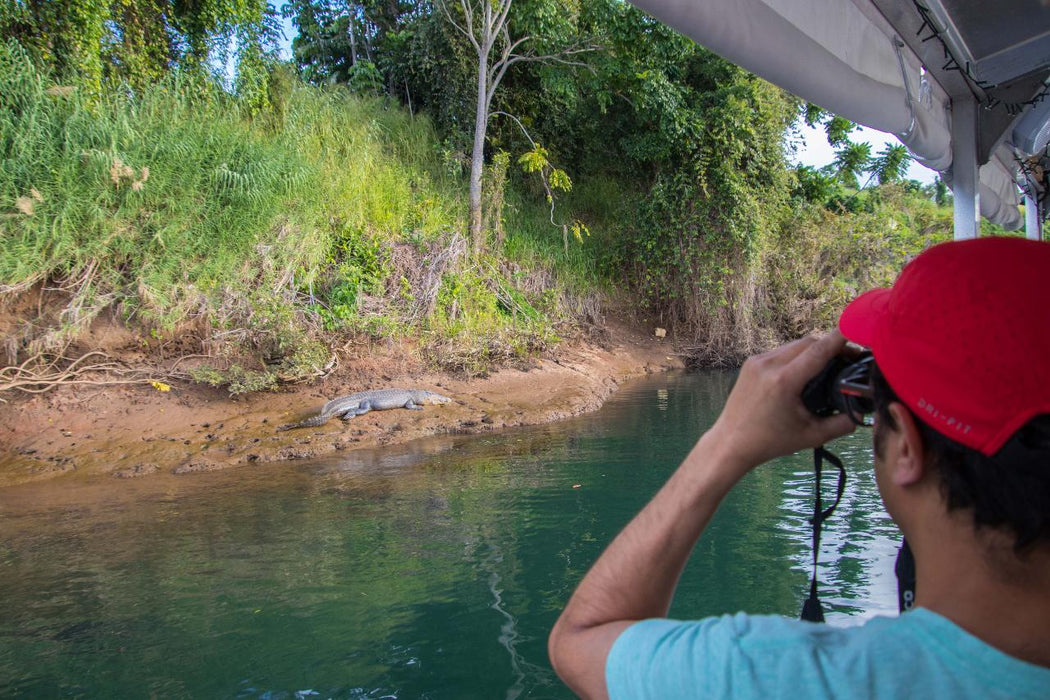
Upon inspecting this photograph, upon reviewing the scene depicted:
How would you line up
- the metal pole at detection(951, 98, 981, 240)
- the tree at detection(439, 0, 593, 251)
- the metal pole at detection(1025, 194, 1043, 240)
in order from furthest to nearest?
the tree at detection(439, 0, 593, 251)
the metal pole at detection(1025, 194, 1043, 240)
the metal pole at detection(951, 98, 981, 240)

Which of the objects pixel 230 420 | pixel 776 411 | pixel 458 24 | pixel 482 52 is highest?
pixel 458 24

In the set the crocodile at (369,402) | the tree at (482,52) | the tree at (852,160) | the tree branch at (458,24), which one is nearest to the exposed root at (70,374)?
the crocodile at (369,402)

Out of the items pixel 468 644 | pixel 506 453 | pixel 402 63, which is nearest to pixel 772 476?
pixel 506 453

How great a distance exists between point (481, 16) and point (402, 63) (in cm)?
241

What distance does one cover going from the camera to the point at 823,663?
88 cm

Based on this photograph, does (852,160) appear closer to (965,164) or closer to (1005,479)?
(965,164)

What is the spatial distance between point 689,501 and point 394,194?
11719 millimetres

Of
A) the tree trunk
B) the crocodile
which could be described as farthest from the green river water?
the tree trunk

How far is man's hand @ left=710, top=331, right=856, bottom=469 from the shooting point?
1.03 meters

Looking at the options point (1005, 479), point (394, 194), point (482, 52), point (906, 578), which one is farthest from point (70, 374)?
point (1005, 479)

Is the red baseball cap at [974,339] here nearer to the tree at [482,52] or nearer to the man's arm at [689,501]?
the man's arm at [689,501]

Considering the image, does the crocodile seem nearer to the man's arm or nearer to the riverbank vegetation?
the riverbank vegetation

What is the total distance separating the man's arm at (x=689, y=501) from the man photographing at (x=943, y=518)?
0.11ft

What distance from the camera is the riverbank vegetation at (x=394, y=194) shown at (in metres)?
8.65
